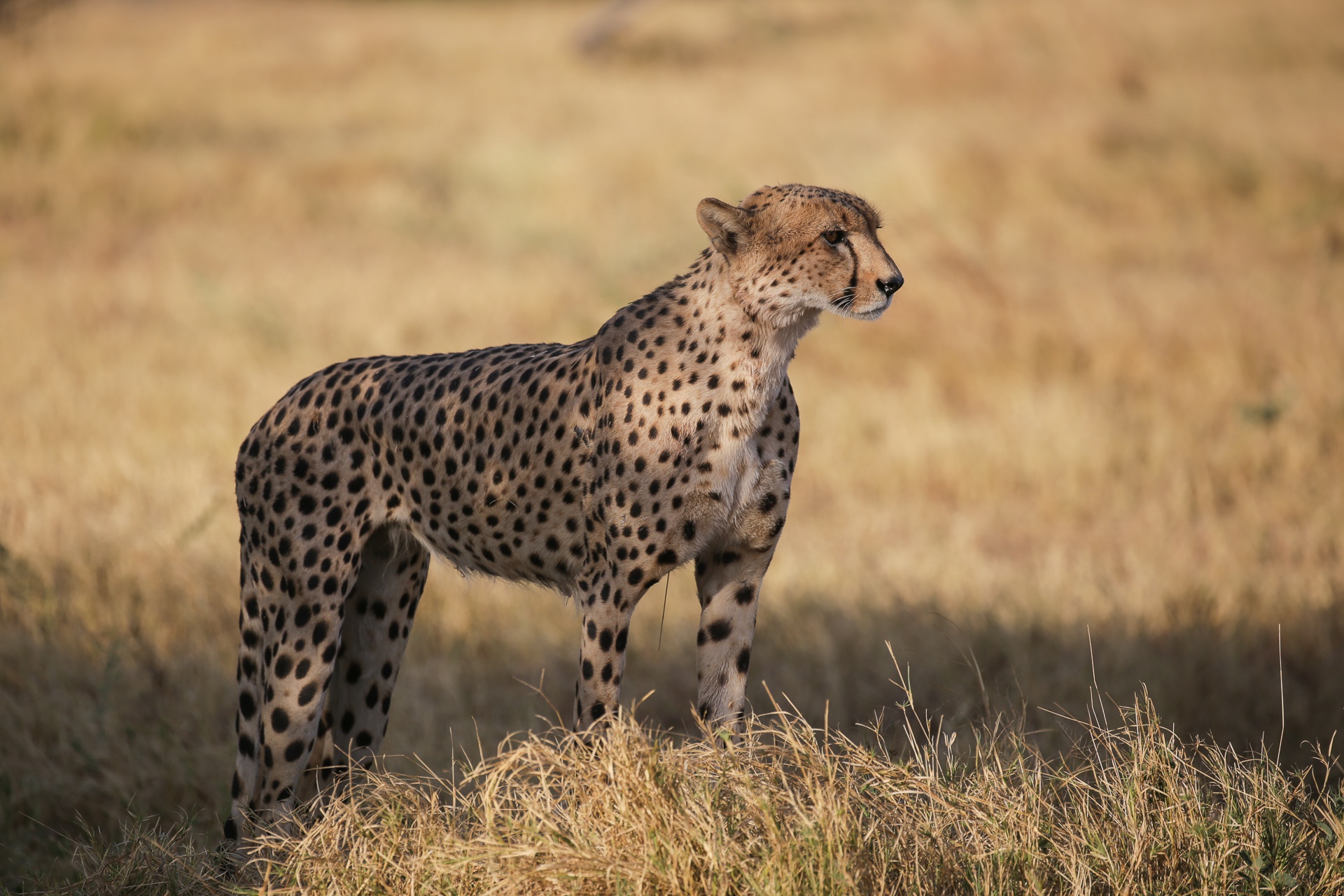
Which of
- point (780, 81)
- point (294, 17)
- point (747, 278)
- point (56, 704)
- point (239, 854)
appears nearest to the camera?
point (747, 278)

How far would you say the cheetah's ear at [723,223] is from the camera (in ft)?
10.7

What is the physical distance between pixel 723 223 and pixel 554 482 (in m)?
0.82

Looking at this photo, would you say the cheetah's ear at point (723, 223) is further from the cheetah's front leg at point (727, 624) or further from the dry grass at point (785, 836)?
the dry grass at point (785, 836)

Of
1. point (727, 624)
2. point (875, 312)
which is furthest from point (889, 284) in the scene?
point (727, 624)

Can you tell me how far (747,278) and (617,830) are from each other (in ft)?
4.50

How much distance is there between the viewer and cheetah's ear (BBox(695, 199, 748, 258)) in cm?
326

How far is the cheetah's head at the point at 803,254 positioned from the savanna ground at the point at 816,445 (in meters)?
1.03

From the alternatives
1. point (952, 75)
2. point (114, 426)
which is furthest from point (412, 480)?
point (952, 75)

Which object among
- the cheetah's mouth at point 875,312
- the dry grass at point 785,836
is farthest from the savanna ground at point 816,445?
the cheetah's mouth at point 875,312

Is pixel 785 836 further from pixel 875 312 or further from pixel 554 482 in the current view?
pixel 875 312

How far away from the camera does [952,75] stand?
17.0 meters

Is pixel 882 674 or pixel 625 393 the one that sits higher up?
pixel 625 393

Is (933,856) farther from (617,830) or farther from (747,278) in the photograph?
(747,278)

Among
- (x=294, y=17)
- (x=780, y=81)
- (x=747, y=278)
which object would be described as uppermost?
(x=294, y=17)
